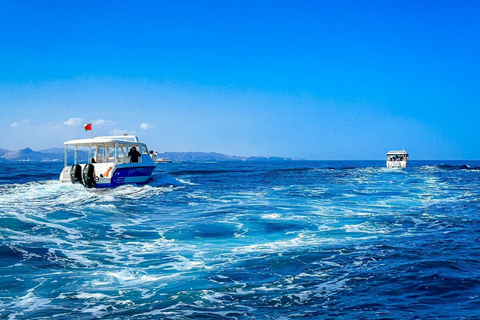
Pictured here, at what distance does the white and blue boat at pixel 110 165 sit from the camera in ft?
89.6

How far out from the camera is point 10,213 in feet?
50.3

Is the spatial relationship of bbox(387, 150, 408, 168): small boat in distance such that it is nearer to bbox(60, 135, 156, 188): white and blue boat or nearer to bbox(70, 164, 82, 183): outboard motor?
bbox(60, 135, 156, 188): white and blue boat

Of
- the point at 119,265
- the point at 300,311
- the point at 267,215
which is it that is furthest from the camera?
the point at 267,215

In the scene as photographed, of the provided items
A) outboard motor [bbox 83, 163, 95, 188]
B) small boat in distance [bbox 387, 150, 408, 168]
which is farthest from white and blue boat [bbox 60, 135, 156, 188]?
small boat in distance [bbox 387, 150, 408, 168]

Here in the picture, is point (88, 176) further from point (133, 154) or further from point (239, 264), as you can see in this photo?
point (239, 264)

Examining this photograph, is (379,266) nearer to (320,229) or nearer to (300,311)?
(300,311)

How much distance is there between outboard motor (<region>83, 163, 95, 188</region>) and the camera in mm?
26547

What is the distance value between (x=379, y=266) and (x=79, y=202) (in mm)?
16656

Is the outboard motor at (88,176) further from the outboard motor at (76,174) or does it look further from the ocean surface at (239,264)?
the ocean surface at (239,264)

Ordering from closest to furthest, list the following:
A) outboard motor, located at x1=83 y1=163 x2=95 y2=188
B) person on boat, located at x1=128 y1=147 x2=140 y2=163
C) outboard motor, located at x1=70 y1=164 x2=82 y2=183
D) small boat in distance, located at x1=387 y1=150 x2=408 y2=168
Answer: outboard motor, located at x1=83 y1=163 x2=95 y2=188, outboard motor, located at x1=70 y1=164 x2=82 y2=183, person on boat, located at x1=128 y1=147 x2=140 y2=163, small boat in distance, located at x1=387 y1=150 x2=408 y2=168

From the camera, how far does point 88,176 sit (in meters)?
26.5

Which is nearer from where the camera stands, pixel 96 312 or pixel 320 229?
pixel 96 312

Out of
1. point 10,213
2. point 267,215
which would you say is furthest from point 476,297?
point 10,213

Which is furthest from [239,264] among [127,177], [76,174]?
[76,174]
